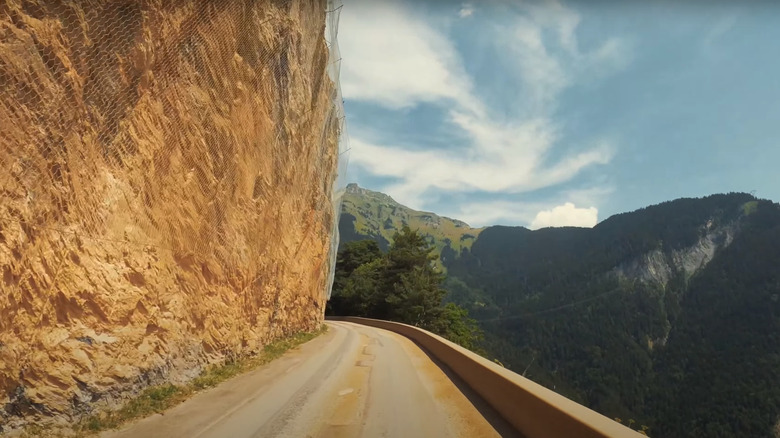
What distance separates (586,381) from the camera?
435 feet

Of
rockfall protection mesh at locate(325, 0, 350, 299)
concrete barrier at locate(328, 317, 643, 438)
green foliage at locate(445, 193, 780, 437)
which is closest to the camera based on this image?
concrete barrier at locate(328, 317, 643, 438)

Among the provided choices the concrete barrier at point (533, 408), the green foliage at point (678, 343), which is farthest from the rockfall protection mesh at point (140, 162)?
the green foliage at point (678, 343)

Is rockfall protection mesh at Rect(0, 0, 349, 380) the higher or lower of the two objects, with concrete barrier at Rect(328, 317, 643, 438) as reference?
higher

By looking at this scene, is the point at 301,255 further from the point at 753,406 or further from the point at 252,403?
the point at 753,406

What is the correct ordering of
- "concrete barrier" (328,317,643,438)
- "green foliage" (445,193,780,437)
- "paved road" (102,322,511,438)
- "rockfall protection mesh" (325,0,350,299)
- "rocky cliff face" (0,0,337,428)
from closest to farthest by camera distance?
"concrete barrier" (328,317,643,438) < "rocky cliff face" (0,0,337,428) < "paved road" (102,322,511,438) < "rockfall protection mesh" (325,0,350,299) < "green foliage" (445,193,780,437)

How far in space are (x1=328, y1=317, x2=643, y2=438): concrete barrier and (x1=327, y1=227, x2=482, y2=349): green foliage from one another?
36438mm

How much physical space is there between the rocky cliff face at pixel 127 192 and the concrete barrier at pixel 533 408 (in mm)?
6088

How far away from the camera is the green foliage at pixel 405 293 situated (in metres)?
47.1

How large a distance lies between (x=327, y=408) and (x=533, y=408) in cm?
359

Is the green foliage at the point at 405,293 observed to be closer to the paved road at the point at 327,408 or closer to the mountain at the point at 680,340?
the paved road at the point at 327,408

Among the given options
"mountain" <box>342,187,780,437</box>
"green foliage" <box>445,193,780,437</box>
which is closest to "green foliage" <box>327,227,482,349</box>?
"mountain" <box>342,187,780,437</box>

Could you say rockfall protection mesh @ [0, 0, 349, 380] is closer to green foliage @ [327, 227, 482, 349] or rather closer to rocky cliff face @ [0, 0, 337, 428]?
rocky cliff face @ [0, 0, 337, 428]

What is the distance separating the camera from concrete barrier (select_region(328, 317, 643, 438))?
3.96 meters

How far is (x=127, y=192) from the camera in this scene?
7.10m
